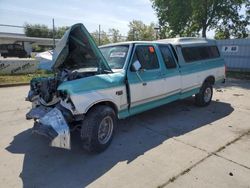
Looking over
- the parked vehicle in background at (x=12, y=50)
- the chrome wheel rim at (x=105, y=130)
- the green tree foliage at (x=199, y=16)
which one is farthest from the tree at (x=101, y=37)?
the parked vehicle in background at (x=12, y=50)

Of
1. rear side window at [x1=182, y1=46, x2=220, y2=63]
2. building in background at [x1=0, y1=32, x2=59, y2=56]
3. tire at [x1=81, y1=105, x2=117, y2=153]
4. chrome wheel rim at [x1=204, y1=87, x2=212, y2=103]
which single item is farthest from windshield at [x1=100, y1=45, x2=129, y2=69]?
building in background at [x1=0, y1=32, x2=59, y2=56]

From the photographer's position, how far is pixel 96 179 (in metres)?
3.44

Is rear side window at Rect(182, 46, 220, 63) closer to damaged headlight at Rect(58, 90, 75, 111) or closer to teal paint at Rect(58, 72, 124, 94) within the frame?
teal paint at Rect(58, 72, 124, 94)

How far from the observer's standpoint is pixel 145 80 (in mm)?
5141

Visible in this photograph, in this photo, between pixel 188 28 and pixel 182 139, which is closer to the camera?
pixel 182 139

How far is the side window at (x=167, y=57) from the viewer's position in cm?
585

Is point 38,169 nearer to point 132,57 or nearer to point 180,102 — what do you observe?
point 132,57

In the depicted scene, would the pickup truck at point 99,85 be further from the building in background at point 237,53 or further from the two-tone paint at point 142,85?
the building in background at point 237,53

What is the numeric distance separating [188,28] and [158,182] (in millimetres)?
23377

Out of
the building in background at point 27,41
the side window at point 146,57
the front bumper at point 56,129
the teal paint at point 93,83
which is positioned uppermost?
the building in background at point 27,41

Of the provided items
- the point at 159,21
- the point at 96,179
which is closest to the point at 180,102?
the point at 96,179

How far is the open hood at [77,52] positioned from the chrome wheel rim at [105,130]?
0.99m

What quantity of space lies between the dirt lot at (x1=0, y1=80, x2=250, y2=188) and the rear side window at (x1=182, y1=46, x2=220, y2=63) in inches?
69.8

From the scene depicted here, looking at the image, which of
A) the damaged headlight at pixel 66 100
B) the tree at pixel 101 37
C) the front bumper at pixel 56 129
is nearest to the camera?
the front bumper at pixel 56 129
